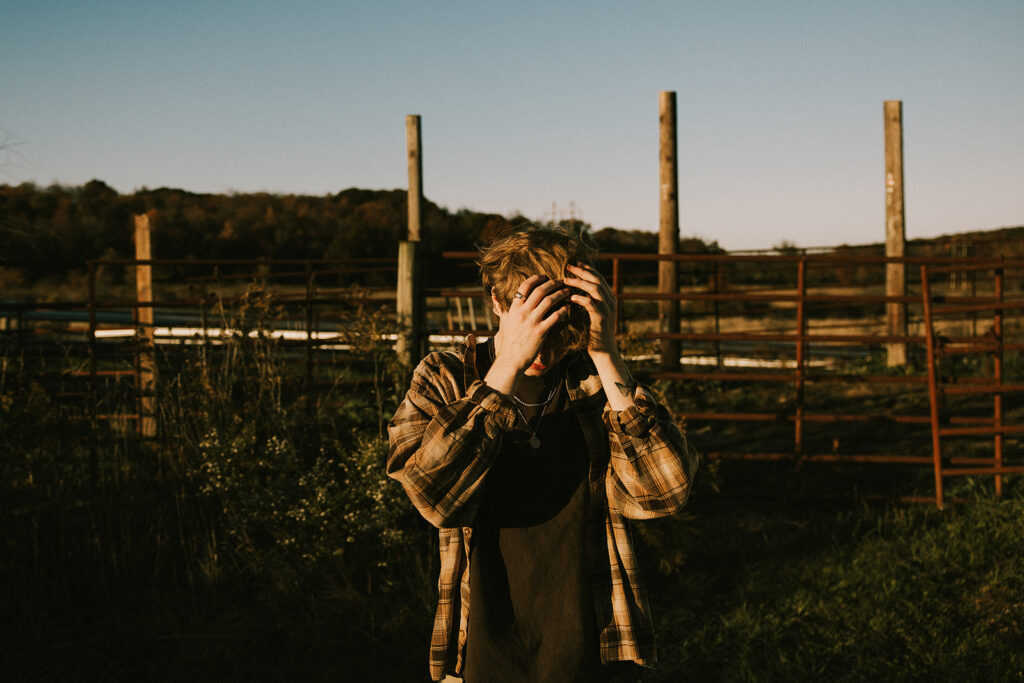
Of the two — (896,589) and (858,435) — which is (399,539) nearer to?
(896,589)

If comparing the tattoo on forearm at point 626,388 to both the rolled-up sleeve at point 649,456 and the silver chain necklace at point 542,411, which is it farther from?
the silver chain necklace at point 542,411

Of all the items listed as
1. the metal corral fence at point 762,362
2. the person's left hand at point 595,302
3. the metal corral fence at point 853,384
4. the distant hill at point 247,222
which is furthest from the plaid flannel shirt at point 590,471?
the distant hill at point 247,222

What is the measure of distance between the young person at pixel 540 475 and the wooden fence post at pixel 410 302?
3294mm

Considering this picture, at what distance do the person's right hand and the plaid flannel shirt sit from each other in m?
0.10

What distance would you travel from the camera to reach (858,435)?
726 cm

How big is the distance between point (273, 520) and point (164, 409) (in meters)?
1.03

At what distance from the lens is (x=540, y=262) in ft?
5.42

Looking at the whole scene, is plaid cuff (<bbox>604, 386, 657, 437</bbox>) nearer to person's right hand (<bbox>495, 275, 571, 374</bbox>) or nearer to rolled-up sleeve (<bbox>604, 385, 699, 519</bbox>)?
rolled-up sleeve (<bbox>604, 385, 699, 519</bbox>)

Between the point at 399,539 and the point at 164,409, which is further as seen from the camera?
the point at 164,409

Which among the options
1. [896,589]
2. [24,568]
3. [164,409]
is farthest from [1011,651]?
[24,568]

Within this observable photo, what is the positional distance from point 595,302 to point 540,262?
0.16 meters

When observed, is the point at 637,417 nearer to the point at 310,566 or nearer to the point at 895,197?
the point at 310,566

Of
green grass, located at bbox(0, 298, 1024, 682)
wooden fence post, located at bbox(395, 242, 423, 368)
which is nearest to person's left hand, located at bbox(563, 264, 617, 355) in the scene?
green grass, located at bbox(0, 298, 1024, 682)

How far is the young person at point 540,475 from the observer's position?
5.25 ft
